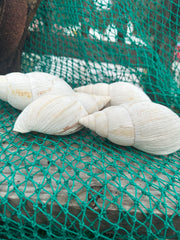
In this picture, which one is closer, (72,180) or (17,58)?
(72,180)

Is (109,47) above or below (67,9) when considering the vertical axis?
below

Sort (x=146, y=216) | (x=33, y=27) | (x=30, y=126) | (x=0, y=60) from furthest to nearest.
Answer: (x=33, y=27)
(x=0, y=60)
(x=30, y=126)
(x=146, y=216)

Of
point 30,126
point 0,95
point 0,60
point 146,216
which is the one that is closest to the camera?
point 146,216

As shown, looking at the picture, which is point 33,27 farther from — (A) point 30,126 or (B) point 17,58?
(A) point 30,126

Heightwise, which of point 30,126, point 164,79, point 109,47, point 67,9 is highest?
point 67,9

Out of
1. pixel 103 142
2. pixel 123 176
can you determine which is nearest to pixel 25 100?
pixel 103 142

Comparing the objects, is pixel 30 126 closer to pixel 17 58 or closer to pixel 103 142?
pixel 103 142
